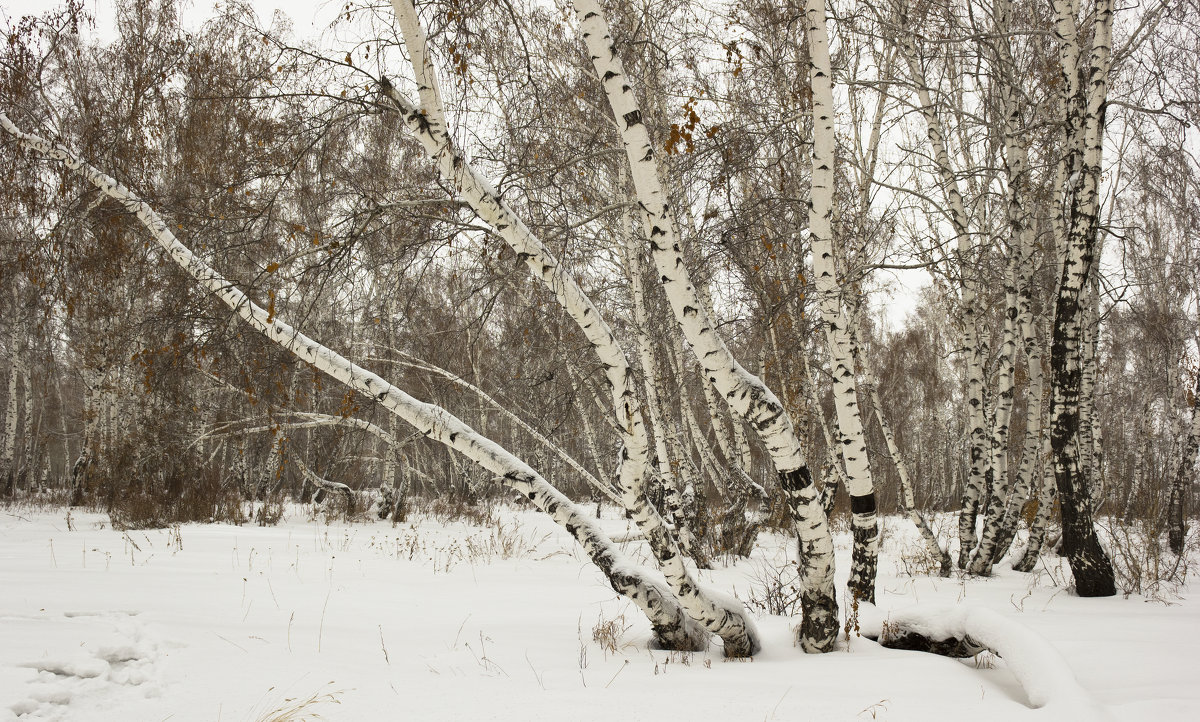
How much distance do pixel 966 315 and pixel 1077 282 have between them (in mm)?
1546

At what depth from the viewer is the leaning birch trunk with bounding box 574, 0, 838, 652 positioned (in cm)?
318

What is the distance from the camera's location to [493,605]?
506 cm

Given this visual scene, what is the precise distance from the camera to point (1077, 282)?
4.92 m

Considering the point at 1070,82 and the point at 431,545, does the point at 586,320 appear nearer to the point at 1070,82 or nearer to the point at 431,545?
the point at 1070,82

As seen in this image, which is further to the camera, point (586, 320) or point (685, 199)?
point (685, 199)

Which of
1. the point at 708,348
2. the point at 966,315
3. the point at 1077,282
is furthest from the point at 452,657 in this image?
the point at 966,315

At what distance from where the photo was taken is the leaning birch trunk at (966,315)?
6.11 m

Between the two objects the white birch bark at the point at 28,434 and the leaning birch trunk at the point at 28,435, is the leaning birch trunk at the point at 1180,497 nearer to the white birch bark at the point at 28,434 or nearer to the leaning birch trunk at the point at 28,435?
the white birch bark at the point at 28,434

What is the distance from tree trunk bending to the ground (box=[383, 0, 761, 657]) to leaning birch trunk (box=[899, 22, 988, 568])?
424 cm

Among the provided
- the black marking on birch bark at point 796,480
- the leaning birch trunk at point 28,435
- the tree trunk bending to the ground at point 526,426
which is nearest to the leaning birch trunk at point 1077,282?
the black marking on birch bark at point 796,480

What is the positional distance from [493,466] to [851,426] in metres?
2.25

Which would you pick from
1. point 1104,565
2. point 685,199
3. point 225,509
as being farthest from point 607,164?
point 225,509

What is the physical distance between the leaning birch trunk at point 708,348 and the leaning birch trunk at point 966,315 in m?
3.72

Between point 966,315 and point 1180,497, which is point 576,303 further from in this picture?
point 1180,497
